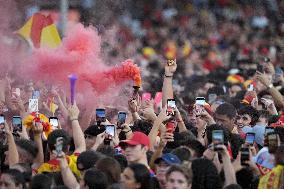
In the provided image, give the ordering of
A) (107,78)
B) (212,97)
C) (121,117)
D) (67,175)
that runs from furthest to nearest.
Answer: (212,97) < (107,78) < (121,117) < (67,175)

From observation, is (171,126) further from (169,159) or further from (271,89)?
(271,89)

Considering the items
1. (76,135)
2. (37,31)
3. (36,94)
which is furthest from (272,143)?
(37,31)

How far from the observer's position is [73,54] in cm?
1520

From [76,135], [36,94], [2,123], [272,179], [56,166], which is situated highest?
[36,94]

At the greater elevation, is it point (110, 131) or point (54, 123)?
point (54, 123)

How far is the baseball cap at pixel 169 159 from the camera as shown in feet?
34.5

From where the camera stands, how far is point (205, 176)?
10.2m

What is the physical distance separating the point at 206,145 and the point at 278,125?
1.09 metres

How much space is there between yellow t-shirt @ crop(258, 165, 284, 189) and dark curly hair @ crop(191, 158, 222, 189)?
1.32 feet

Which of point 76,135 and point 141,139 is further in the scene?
point 76,135

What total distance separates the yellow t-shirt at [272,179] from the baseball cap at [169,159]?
87 cm

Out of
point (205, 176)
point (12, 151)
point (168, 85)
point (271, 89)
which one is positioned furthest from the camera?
point (271, 89)

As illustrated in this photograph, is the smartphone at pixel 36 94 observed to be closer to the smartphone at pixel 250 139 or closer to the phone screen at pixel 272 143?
the smartphone at pixel 250 139

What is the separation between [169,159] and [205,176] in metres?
0.48
